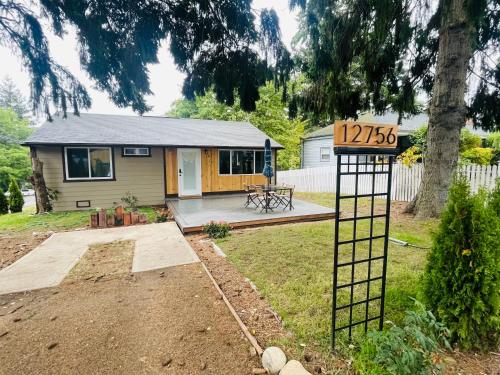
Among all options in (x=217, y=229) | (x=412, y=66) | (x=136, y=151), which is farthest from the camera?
(x=136, y=151)

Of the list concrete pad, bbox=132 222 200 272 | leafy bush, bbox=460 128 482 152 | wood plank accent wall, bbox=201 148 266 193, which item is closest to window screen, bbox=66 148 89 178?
wood plank accent wall, bbox=201 148 266 193

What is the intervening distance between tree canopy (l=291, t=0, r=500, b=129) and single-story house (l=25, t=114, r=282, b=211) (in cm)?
511

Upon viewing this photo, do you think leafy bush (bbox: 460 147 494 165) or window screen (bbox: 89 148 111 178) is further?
leafy bush (bbox: 460 147 494 165)

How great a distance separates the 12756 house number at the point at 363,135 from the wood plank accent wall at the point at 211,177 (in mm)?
9368

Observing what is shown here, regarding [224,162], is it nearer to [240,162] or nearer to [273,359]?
[240,162]

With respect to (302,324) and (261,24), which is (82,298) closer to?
(302,324)

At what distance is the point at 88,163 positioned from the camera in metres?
9.14

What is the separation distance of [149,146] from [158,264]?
6.18m

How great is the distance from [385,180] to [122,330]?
33.7ft

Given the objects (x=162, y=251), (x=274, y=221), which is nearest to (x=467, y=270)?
(x=162, y=251)

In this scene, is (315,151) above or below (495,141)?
below

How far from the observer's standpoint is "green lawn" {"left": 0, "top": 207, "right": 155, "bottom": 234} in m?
6.72

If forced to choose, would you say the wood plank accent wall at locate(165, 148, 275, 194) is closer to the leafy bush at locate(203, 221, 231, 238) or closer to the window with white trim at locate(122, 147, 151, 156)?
the window with white trim at locate(122, 147, 151, 156)

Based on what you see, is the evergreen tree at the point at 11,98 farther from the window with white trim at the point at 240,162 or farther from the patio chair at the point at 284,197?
the patio chair at the point at 284,197
